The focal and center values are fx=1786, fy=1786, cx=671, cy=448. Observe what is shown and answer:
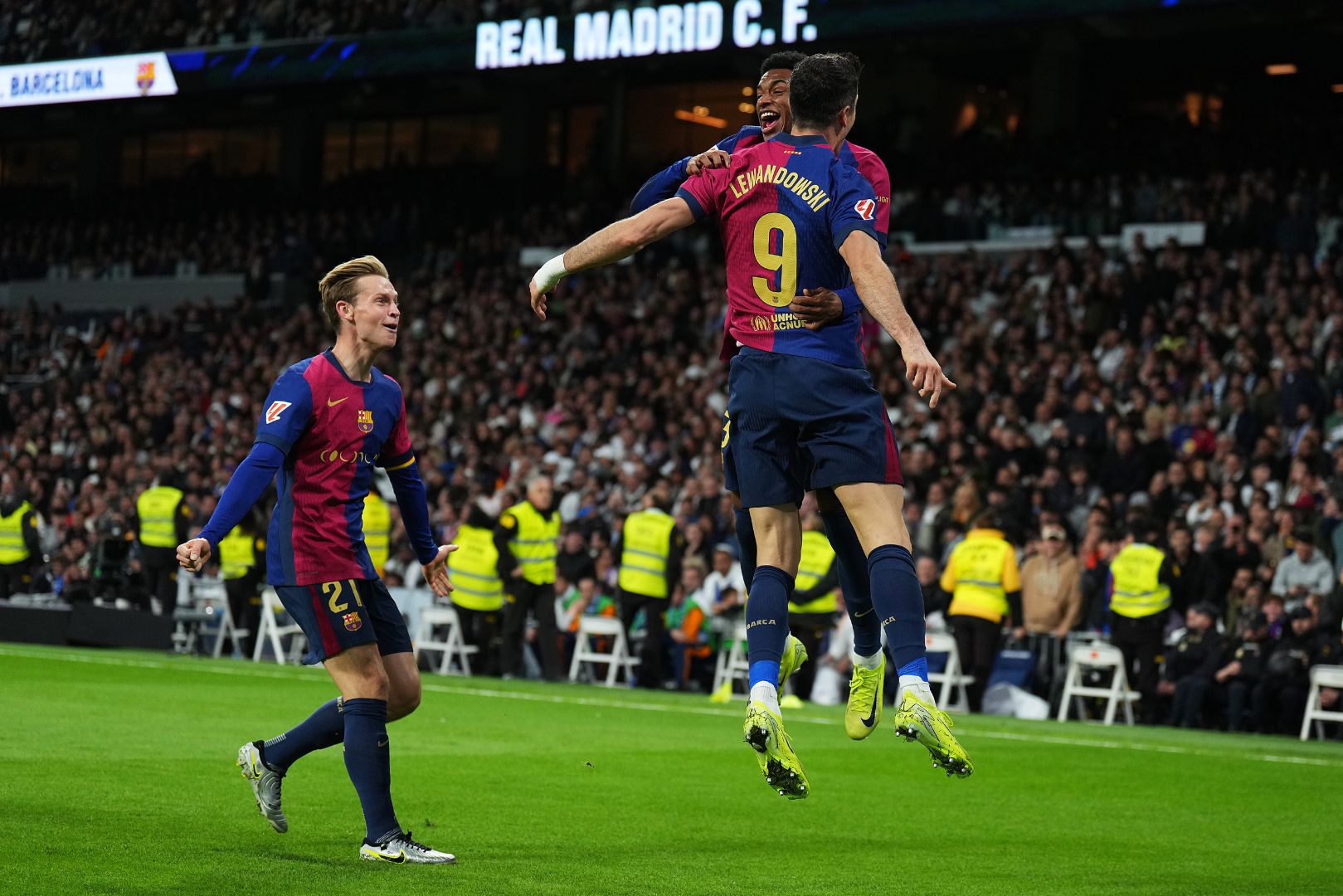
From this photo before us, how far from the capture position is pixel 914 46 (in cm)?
2888

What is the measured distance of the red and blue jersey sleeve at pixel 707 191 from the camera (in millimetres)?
6477

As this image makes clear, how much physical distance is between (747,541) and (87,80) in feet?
98.4

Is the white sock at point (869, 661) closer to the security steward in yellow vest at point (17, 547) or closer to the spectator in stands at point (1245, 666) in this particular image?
the spectator in stands at point (1245, 666)

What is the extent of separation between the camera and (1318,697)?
50.9 ft

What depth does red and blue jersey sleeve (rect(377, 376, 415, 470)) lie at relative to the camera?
7.70 meters

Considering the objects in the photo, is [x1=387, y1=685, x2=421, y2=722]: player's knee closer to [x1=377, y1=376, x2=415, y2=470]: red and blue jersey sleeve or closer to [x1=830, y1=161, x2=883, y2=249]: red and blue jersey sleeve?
[x1=377, y1=376, x2=415, y2=470]: red and blue jersey sleeve

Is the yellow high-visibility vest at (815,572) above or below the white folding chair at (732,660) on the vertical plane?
above

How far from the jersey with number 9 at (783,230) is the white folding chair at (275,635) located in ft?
49.4

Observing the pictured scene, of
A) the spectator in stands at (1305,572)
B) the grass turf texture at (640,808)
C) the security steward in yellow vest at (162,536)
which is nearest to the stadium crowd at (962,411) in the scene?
the spectator in stands at (1305,572)

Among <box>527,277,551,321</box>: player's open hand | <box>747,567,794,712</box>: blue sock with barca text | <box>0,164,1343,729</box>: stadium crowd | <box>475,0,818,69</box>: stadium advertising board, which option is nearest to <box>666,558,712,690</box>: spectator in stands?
<box>0,164,1343,729</box>: stadium crowd

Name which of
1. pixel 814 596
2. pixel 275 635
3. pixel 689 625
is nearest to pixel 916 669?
pixel 814 596

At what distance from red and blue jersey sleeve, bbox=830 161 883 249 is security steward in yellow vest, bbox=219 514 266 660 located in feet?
53.8

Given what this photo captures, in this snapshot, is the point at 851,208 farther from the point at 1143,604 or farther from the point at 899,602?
the point at 1143,604

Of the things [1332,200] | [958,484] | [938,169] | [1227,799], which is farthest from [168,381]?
[1227,799]
